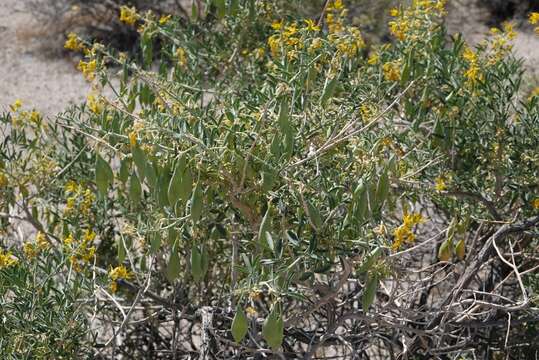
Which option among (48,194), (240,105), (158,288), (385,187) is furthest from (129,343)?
(385,187)

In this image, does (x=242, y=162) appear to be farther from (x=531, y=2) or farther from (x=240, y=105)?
(x=531, y=2)

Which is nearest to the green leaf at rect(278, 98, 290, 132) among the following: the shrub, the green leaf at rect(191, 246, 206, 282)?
the shrub

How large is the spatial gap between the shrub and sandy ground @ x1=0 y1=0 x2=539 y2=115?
19.2 feet

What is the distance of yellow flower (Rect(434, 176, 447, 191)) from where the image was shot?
2795mm

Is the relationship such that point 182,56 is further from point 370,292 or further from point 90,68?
point 370,292

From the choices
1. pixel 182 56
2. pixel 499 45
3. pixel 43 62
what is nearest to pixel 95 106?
pixel 182 56

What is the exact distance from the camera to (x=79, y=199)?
3.31 m

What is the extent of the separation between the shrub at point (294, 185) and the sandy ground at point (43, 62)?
586cm

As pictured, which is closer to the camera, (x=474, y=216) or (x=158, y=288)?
(x=474, y=216)

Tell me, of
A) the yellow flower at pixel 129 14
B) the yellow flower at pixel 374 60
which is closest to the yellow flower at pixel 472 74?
the yellow flower at pixel 374 60

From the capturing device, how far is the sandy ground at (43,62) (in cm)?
953

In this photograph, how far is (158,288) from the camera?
3311mm

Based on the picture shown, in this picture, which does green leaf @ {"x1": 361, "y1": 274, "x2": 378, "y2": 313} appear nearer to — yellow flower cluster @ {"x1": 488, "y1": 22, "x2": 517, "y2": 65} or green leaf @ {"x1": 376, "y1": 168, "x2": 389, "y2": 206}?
green leaf @ {"x1": 376, "y1": 168, "x2": 389, "y2": 206}

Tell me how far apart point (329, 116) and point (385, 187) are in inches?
15.2
